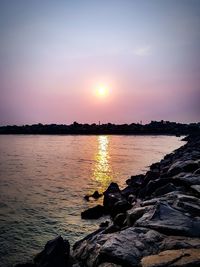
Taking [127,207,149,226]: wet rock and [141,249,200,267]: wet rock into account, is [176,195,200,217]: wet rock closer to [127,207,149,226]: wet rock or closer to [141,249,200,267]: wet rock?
[127,207,149,226]: wet rock

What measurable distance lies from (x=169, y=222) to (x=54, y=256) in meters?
3.57

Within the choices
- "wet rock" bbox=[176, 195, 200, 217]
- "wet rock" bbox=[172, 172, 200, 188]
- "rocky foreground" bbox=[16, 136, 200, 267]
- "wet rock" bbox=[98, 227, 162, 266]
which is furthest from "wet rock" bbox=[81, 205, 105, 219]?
"wet rock" bbox=[98, 227, 162, 266]

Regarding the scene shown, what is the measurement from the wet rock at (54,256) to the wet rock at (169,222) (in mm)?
2462

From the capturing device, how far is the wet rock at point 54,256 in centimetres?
812

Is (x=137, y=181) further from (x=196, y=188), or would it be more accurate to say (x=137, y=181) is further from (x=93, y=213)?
(x=196, y=188)

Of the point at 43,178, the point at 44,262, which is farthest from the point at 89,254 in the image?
the point at 43,178

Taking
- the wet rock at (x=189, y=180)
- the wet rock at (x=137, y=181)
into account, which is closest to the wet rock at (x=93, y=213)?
the wet rock at (x=189, y=180)

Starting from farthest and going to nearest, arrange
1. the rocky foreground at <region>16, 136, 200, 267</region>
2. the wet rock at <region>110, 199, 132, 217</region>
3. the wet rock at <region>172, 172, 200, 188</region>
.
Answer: the wet rock at <region>110, 199, 132, 217</region>, the wet rock at <region>172, 172, 200, 188</region>, the rocky foreground at <region>16, 136, 200, 267</region>

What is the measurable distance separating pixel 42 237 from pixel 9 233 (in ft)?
4.97

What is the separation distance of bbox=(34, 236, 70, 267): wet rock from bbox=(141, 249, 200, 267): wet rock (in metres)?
3.24

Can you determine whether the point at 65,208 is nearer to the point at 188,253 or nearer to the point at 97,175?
the point at 188,253

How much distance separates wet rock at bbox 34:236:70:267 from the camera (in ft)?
26.6

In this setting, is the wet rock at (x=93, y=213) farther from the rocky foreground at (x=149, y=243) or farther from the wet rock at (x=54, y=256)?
the wet rock at (x=54, y=256)

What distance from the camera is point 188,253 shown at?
586 cm
